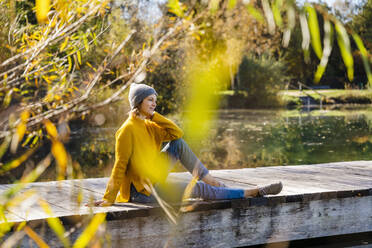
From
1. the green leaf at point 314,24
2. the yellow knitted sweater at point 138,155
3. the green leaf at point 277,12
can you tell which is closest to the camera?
the green leaf at point 314,24

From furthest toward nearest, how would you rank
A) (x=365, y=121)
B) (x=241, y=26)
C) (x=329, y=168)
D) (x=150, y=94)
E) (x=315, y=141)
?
(x=241, y=26), (x=365, y=121), (x=315, y=141), (x=329, y=168), (x=150, y=94)

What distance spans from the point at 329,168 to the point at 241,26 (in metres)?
25.3

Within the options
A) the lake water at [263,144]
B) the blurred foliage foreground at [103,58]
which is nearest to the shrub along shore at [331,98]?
the blurred foliage foreground at [103,58]

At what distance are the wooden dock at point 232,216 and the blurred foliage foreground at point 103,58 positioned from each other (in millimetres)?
256

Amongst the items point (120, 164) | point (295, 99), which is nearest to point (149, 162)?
point (120, 164)

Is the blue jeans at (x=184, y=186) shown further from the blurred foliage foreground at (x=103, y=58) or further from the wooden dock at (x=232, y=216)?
the blurred foliage foreground at (x=103, y=58)

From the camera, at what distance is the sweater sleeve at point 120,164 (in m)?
3.88

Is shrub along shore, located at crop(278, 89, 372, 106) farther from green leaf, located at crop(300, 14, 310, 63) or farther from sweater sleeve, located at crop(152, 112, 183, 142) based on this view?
green leaf, located at crop(300, 14, 310, 63)

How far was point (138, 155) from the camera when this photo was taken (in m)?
3.96

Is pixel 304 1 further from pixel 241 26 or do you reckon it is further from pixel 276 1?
pixel 241 26

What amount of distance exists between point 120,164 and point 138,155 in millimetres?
157

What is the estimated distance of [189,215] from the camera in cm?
410

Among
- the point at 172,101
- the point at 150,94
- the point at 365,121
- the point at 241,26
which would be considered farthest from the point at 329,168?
the point at 241,26

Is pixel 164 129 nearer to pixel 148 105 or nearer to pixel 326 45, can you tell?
pixel 148 105
